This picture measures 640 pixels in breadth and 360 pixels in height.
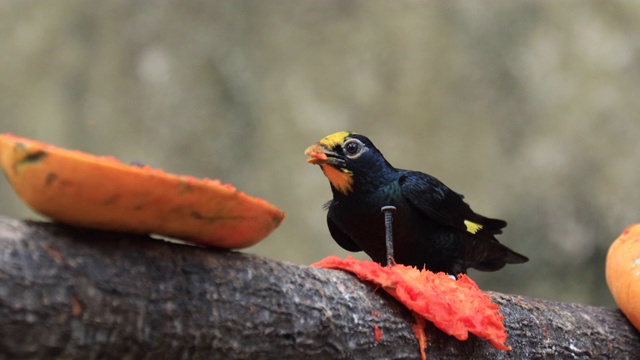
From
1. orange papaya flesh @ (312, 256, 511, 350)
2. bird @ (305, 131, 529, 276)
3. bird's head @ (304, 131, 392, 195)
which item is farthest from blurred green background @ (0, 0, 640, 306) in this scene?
orange papaya flesh @ (312, 256, 511, 350)

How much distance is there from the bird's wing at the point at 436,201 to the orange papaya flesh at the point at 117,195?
1055 mm

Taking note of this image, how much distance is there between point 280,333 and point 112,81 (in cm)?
472

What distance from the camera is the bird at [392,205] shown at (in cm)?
229

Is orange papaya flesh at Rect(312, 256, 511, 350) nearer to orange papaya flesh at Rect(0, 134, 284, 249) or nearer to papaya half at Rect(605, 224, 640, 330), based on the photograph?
orange papaya flesh at Rect(0, 134, 284, 249)

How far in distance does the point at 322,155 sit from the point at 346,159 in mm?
100

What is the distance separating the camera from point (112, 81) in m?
5.73

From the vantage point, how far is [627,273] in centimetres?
235

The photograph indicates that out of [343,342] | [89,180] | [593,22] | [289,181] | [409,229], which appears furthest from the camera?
[289,181]

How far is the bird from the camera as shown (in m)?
2.29

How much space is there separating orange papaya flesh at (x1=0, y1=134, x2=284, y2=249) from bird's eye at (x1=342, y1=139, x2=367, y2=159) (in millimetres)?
960

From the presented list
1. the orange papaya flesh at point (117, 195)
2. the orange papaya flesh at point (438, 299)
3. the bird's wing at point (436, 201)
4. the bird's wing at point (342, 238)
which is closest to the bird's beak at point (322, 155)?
the bird's wing at point (436, 201)

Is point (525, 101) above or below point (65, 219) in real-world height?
above

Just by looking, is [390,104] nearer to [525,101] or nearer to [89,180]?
[525,101]

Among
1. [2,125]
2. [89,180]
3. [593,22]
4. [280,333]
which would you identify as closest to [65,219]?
[89,180]
